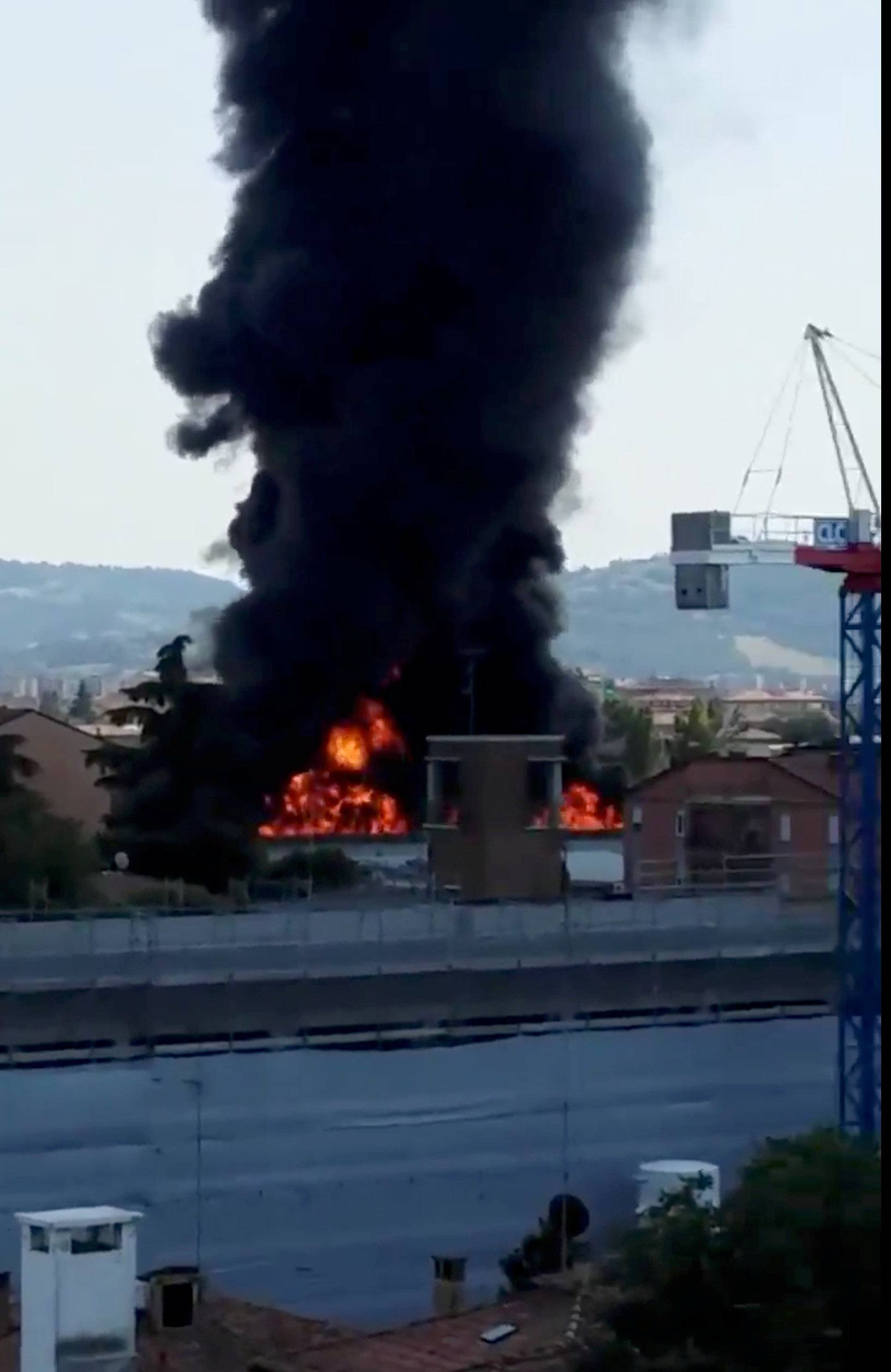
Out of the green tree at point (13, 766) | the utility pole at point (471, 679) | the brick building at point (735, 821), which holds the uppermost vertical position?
the utility pole at point (471, 679)

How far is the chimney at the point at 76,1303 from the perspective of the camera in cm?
966

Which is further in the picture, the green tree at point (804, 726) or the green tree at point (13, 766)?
the green tree at point (804, 726)

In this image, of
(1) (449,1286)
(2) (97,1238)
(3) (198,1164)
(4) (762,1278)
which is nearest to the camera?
(4) (762,1278)

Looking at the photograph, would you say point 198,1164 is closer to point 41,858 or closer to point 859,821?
point 859,821

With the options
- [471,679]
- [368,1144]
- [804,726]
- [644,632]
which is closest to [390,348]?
[471,679]

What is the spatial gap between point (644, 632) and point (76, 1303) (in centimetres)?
16088

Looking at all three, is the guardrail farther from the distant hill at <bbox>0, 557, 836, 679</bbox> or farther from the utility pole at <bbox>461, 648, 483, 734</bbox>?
the distant hill at <bbox>0, 557, 836, 679</bbox>

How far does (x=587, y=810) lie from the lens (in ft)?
119

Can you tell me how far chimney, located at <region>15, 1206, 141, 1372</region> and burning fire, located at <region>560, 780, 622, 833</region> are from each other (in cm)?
2475

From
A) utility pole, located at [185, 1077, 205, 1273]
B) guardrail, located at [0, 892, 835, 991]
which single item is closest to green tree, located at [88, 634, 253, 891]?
guardrail, located at [0, 892, 835, 991]

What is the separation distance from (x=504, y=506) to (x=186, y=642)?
5524mm

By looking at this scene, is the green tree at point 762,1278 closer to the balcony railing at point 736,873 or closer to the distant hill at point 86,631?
the balcony railing at point 736,873

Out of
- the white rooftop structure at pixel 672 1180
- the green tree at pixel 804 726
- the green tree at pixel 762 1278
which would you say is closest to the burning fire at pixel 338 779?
the white rooftop structure at pixel 672 1180

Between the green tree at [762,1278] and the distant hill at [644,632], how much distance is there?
141 m
